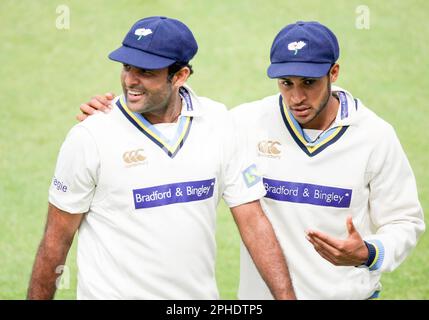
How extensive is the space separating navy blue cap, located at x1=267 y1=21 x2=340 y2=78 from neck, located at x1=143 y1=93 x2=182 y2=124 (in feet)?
1.65

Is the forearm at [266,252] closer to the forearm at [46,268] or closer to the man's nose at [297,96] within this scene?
the man's nose at [297,96]

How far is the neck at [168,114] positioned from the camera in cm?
555

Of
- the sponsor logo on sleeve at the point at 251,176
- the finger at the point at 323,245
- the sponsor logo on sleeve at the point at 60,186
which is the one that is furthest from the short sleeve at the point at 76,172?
the finger at the point at 323,245

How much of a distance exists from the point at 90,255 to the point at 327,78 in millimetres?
1547

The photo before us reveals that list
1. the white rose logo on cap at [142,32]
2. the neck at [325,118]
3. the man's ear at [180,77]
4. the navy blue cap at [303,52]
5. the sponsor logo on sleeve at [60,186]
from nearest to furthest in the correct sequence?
the sponsor logo on sleeve at [60,186] → the white rose logo on cap at [142,32] → the man's ear at [180,77] → the navy blue cap at [303,52] → the neck at [325,118]

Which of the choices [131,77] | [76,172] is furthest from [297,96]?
[76,172]

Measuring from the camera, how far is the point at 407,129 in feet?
37.5

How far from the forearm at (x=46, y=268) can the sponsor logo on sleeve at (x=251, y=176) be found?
3.15 feet

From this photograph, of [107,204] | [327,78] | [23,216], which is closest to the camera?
[107,204]

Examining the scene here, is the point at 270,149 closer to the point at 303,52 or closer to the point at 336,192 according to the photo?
the point at 336,192

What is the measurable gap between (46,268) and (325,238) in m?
1.38

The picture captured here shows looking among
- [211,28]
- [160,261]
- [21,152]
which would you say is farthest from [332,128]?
[211,28]
